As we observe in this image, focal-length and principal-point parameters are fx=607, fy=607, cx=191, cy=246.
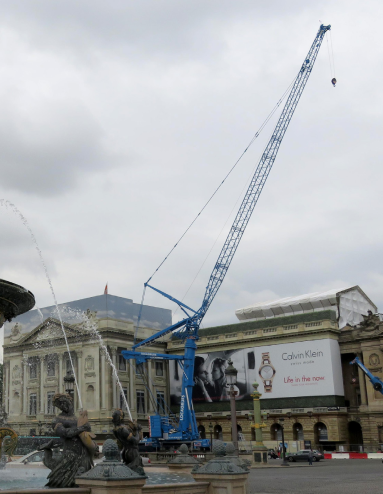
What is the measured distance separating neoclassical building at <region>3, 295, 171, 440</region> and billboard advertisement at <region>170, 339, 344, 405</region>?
27.6 ft

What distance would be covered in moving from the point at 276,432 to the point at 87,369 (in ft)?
88.1

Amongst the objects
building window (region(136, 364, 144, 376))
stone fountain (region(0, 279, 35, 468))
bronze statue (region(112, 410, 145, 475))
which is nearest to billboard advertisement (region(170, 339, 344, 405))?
building window (region(136, 364, 144, 376))

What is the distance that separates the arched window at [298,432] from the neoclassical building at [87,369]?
1897 cm

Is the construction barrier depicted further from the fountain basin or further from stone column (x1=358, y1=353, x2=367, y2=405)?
the fountain basin

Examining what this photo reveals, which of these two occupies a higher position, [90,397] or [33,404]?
[90,397]

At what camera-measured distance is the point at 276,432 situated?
78000 millimetres

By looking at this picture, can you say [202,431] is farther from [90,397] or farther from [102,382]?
[90,397]

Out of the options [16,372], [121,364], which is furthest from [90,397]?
[16,372]

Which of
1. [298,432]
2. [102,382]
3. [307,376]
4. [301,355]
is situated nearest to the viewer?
[307,376]

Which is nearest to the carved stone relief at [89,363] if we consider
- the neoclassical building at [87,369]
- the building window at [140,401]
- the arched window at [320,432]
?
the neoclassical building at [87,369]

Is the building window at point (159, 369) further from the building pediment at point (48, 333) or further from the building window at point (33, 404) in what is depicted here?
the building window at point (33, 404)

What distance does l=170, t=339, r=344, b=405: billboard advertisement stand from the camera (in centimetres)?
7362

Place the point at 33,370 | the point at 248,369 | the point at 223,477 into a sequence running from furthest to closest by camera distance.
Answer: the point at 33,370
the point at 248,369
the point at 223,477

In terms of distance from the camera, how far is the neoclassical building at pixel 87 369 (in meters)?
82.4
